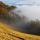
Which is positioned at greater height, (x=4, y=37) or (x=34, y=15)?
(x=34, y=15)

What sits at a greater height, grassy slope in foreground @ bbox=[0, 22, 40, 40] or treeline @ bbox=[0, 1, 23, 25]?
treeline @ bbox=[0, 1, 23, 25]

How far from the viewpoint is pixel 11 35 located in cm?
75

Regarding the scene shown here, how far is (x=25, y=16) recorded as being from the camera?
734mm

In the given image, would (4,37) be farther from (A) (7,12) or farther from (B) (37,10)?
(B) (37,10)

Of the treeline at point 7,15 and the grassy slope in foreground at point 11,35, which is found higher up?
the treeline at point 7,15

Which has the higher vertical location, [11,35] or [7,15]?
[7,15]

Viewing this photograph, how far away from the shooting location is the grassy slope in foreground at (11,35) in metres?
0.71

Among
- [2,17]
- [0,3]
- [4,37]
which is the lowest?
[4,37]

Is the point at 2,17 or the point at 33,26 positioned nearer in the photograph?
the point at 33,26

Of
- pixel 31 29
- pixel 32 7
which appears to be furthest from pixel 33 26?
pixel 32 7

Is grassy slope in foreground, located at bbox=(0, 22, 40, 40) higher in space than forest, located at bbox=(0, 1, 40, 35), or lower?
lower

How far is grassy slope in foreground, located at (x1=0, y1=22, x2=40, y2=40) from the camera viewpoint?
0.71m

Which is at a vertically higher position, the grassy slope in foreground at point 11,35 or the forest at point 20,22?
the forest at point 20,22

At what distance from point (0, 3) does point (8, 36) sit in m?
0.27
